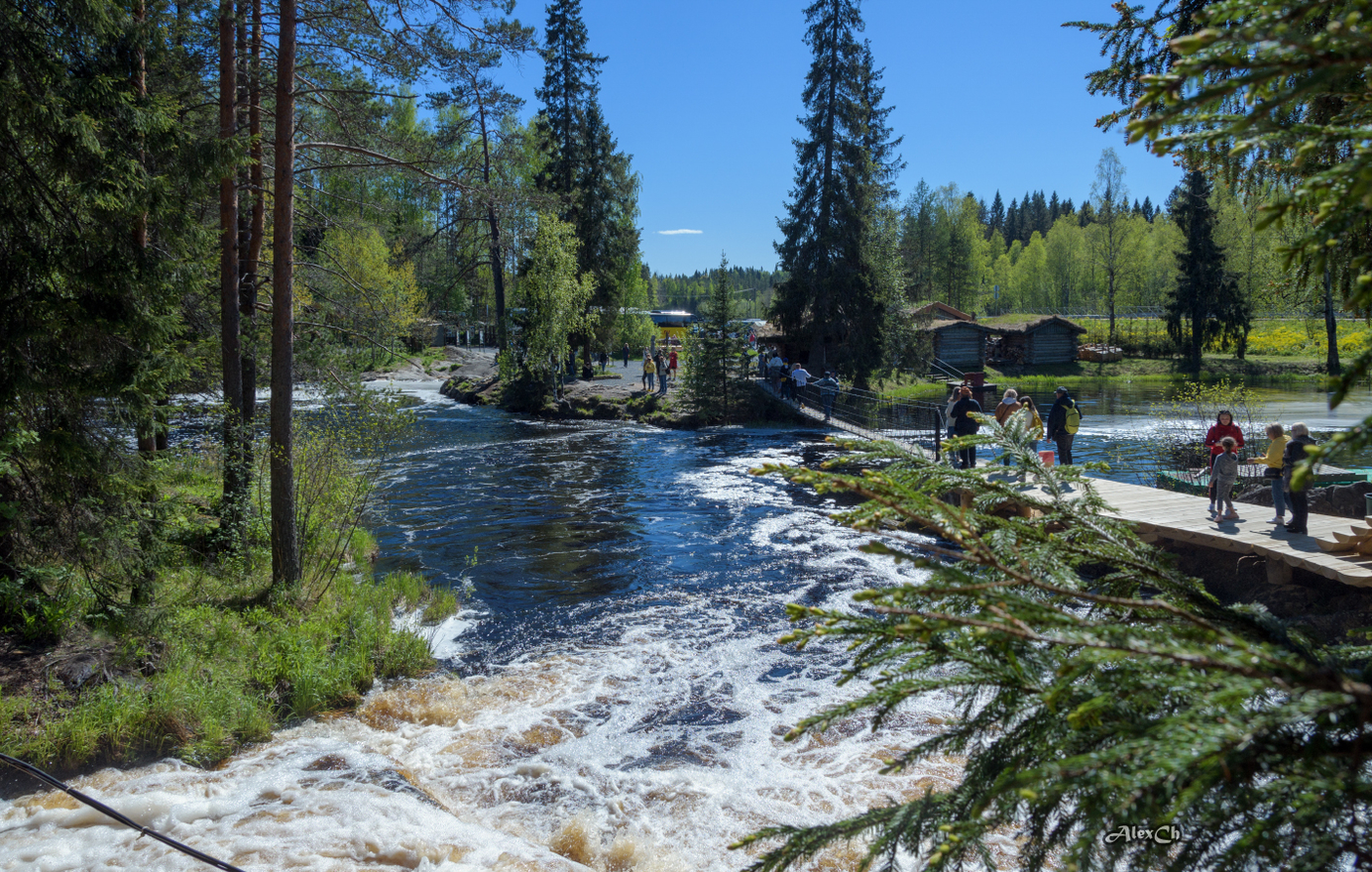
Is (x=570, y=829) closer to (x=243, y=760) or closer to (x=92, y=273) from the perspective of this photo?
(x=243, y=760)

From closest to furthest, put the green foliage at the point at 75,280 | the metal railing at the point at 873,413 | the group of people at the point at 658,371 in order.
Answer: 1. the green foliage at the point at 75,280
2. the metal railing at the point at 873,413
3. the group of people at the point at 658,371

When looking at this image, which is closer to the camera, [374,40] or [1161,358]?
[374,40]

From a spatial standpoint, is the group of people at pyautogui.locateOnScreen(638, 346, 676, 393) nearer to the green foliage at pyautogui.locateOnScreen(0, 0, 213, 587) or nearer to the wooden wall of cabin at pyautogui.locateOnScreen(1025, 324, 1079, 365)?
the green foliage at pyautogui.locateOnScreen(0, 0, 213, 587)

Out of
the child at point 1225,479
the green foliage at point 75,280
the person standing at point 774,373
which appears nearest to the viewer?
the green foliage at point 75,280

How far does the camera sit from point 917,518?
1715mm

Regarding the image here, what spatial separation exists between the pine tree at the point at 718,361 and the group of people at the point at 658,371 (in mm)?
2706

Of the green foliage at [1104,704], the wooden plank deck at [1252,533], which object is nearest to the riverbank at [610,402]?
the wooden plank deck at [1252,533]

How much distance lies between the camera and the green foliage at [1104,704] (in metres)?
1.16

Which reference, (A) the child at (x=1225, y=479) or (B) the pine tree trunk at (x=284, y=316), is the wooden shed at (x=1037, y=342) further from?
(B) the pine tree trunk at (x=284, y=316)

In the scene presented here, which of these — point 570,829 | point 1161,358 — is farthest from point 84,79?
point 1161,358

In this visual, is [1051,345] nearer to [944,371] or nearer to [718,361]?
[944,371]

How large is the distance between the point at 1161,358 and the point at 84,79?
199 feet

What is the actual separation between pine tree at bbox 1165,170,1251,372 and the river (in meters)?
46.8

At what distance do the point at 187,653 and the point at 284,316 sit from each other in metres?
3.55
